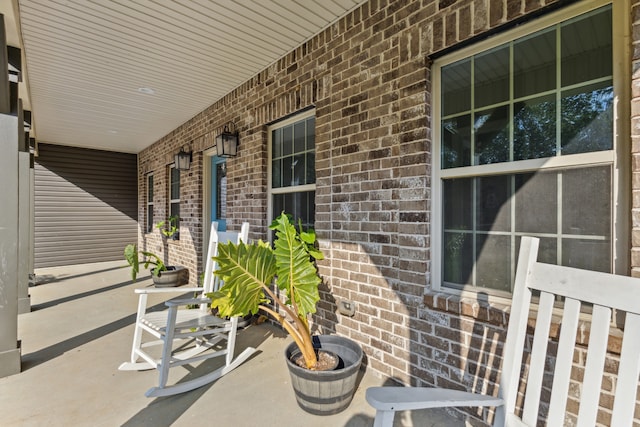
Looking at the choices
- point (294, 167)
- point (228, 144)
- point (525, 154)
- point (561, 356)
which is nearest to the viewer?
point (561, 356)

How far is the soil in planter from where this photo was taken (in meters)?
1.99

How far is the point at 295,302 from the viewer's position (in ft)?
6.87

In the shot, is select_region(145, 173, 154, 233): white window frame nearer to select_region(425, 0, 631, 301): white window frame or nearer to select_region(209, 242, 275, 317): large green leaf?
select_region(209, 242, 275, 317): large green leaf

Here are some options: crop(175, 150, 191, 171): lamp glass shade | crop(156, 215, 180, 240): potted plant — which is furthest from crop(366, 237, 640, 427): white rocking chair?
crop(156, 215, 180, 240): potted plant

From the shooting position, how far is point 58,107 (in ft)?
15.3

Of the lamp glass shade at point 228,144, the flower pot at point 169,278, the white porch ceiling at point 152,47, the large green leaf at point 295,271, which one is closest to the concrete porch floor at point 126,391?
the large green leaf at point 295,271

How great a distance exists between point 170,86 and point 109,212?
5293mm

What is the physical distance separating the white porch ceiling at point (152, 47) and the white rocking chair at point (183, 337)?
168 centimetres

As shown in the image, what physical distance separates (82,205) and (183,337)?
7.01m

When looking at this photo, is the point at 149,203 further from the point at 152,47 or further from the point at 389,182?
the point at 389,182

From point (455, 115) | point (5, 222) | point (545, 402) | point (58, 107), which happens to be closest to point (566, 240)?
point (545, 402)

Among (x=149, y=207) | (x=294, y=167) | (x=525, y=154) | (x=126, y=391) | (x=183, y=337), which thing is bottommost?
(x=126, y=391)

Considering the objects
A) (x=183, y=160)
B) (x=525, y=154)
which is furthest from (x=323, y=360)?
(x=183, y=160)

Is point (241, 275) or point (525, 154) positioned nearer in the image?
point (525, 154)
